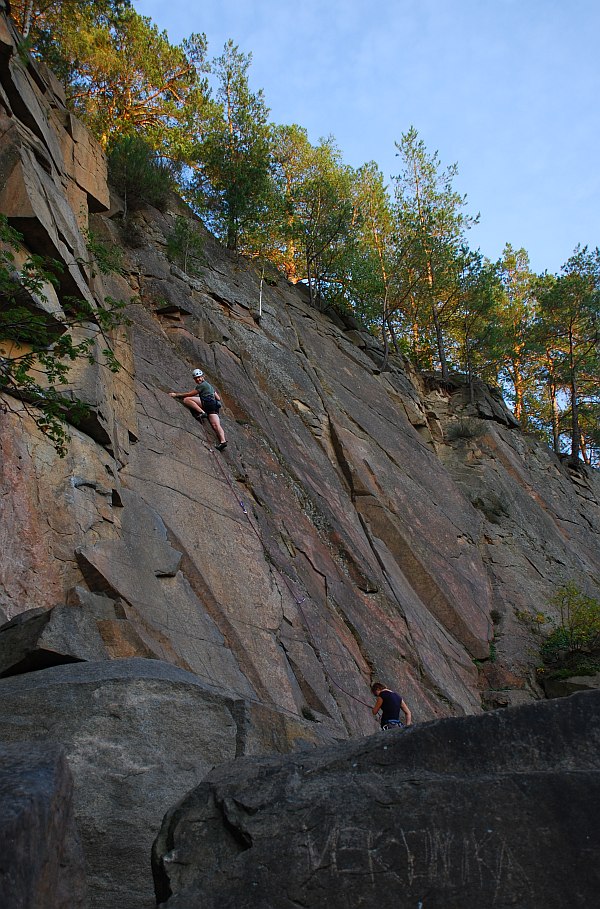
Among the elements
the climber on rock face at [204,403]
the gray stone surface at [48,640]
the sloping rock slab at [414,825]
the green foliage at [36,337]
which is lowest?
the sloping rock slab at [414,825]

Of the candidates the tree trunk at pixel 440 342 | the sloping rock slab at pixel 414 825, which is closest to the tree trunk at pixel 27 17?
the tree trunk at pixel 440 342

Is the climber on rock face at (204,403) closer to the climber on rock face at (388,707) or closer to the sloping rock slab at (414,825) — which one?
the climber on rock face at (388,707)

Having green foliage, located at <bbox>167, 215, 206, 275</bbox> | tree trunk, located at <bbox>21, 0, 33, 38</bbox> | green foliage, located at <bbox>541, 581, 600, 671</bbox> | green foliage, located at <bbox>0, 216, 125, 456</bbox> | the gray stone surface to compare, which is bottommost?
the gray stone surface

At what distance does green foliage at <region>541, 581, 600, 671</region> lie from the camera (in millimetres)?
19812

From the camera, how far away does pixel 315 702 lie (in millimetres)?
12008

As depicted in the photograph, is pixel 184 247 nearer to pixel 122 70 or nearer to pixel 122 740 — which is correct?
pixel 122 70

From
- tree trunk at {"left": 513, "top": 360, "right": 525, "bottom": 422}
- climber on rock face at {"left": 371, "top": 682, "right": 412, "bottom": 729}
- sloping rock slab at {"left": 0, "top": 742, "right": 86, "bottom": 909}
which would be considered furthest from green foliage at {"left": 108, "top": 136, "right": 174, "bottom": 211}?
sloping rock slab at {"left": 0, "top": 742, "right": 86, "bottom": 909}

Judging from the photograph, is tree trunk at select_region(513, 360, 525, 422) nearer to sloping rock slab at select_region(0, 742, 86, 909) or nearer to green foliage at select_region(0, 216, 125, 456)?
green foliage at select_region(0, 216, 125, 456)

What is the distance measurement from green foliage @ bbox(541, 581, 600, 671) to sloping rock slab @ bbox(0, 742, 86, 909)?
56.5 feet

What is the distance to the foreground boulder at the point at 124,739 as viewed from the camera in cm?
530

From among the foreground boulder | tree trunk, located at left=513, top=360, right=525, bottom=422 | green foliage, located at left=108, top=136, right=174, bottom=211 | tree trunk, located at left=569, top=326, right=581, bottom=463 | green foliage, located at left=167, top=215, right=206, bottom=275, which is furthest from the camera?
tree trunk, located at left=513, top=360, right=525, bottom=422

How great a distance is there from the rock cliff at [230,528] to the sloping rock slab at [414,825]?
3.88 ft

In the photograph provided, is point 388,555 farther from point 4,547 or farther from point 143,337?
point 4,547

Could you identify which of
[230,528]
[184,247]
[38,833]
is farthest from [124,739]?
[184,247]
